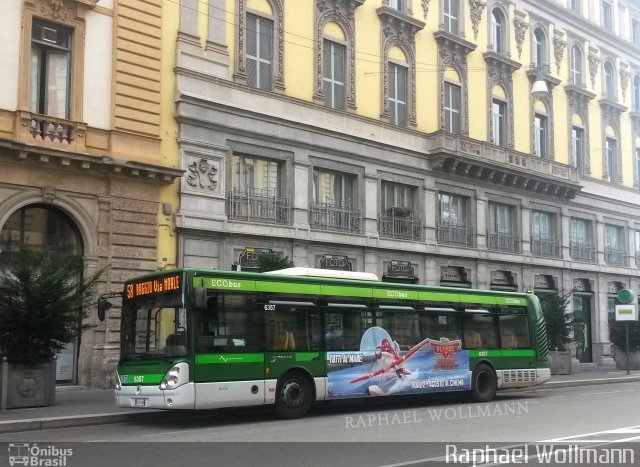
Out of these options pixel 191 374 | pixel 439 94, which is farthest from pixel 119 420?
pixel 439 94

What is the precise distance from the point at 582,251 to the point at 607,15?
13.6 metres

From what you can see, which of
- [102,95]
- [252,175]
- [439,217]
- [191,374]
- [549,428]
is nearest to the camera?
[549,428]

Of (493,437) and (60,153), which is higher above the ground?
(60,153)

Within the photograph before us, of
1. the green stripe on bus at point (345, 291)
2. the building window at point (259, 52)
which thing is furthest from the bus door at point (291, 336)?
the building window at point (259, 52)

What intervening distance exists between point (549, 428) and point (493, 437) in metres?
1.57

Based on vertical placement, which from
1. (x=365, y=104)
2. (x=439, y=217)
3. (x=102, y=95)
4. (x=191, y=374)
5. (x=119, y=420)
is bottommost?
(x=119, y=420)

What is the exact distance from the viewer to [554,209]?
3678 centimetres

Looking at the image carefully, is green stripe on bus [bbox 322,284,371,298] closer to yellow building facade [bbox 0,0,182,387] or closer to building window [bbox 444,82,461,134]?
yellow building facade [bbox 0,0,182,387]

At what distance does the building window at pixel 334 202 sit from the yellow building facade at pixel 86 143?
6.07 m

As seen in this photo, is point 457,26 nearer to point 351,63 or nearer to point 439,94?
point 439,94

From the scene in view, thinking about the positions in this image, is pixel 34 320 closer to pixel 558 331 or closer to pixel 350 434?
pixel 350 434

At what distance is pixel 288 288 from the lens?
1548 cm

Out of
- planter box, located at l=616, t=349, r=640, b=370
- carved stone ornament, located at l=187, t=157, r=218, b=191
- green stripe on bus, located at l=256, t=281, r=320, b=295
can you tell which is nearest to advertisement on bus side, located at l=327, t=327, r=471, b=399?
green stripe on bus, located at l=256, t=281, r=320, b=295

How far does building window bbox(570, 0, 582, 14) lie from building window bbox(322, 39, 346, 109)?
17363mm
